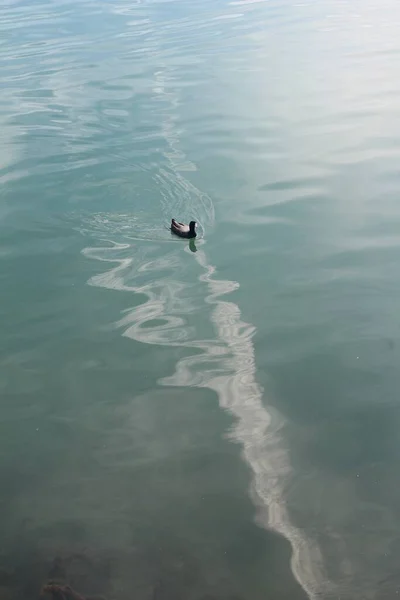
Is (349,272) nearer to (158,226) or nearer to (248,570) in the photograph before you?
(158,226)

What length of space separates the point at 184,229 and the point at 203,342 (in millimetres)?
2854

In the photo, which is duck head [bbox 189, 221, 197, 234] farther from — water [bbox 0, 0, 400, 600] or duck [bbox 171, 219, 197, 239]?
water [bbox 0, 0, 400, 600]

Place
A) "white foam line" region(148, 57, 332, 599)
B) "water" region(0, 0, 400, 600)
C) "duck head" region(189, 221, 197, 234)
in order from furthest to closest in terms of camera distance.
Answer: "duck head" region(189, 221, 197, 234) < "water" region(0, 0, 400, 600) < "white foam line" region(148, 57, 332, 599)

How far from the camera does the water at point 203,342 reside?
722 centimetres

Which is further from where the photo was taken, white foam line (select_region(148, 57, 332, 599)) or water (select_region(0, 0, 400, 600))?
water (select_region(0, 0, 400, 600))

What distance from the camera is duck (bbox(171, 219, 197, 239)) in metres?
12.3

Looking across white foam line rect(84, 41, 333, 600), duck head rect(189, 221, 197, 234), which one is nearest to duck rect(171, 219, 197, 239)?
duck head rect(189, 221, 197, 234)

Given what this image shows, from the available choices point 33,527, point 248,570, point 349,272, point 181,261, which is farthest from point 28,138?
point 248,570

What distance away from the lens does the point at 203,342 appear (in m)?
10.1

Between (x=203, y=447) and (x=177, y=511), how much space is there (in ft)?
3.13

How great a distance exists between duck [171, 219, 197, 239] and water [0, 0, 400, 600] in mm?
184

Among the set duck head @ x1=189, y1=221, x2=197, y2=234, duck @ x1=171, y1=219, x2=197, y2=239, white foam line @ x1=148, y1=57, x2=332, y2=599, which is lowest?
white foam line @ x1=148, y1=57, x2=332, y2=599

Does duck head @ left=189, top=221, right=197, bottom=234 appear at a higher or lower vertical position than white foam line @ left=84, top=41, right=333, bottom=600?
higher

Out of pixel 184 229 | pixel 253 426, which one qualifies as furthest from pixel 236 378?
pixel 184 229
